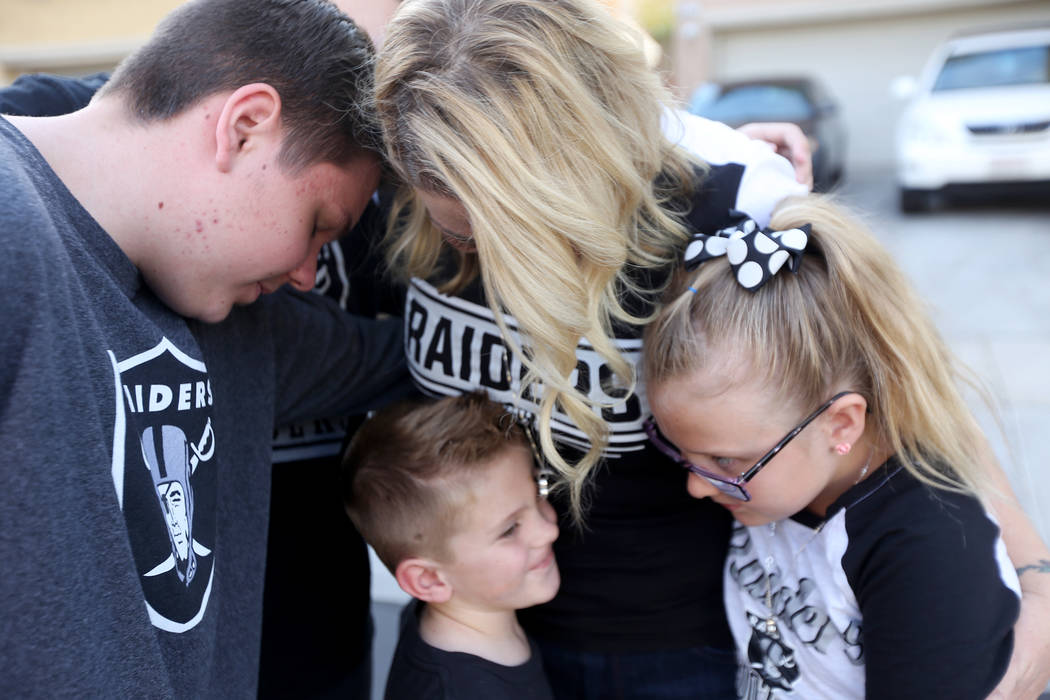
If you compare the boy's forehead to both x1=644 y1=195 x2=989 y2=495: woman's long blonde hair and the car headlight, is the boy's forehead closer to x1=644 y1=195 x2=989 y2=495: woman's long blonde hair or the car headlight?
x1=644 y1=195 x2=989 y2=495: woman's long blonde hair

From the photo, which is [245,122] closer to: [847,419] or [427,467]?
[427,467]

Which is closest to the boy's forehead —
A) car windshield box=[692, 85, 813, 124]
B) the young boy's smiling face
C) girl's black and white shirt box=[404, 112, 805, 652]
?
the young boy's smiling face

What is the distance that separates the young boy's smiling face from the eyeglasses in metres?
0.28

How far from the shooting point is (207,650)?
3.96ft

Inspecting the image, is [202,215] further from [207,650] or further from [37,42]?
[37,42]

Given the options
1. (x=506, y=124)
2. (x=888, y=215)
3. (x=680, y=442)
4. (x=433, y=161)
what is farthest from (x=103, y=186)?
(x=888, y=215)

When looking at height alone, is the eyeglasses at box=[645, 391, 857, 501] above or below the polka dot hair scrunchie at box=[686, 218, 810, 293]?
below

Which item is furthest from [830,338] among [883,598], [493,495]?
[493,495]

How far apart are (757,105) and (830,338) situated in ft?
28.5

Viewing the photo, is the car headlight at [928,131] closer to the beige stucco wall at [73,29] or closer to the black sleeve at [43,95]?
the black sleeve at [43,95]

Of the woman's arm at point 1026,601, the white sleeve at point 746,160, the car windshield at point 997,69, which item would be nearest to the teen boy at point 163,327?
the white sleeve at point 746,160

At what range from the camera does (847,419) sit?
134 cm

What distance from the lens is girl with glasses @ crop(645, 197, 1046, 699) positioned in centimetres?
→ 126

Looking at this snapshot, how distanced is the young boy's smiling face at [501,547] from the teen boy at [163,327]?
37cm
